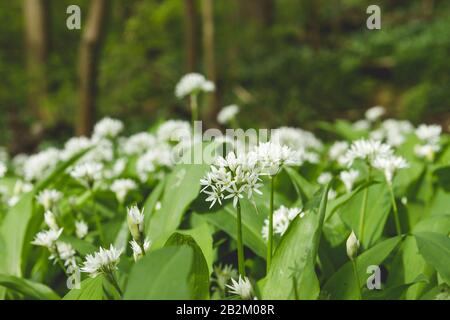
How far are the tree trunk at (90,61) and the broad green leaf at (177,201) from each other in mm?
4664

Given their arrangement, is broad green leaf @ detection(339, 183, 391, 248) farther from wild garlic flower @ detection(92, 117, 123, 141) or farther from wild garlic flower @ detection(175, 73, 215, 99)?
wild garlic flower @ detection(92, 117, 123, 141)

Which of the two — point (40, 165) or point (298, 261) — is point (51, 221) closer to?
point (298, 261)

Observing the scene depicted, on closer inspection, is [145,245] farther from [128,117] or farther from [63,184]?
[128,117]

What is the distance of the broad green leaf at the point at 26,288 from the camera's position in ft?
5.05

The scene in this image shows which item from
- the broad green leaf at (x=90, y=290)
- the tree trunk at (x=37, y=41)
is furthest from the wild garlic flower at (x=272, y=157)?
the tree trunk at (x=37, y=41)

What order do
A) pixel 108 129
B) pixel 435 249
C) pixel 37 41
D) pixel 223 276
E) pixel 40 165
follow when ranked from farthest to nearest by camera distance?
pixel 37 41, pixel 108 129, pixel 40 165, pixel 223 276, pixel 435 249

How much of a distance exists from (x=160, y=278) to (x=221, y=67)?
12990mm

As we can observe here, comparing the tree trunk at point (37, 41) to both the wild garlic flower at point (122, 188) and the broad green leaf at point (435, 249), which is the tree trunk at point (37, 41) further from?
the broad green leaf at point (435, 249)

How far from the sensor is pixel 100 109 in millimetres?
10414

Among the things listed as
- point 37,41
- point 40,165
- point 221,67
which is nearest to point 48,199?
point 40,165

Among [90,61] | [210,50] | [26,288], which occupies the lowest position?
[26,288]

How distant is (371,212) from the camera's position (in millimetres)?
1967

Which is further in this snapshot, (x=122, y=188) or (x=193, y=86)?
(x=193, y=86)

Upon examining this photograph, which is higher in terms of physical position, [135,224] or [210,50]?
[210,50]
